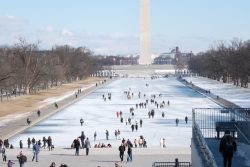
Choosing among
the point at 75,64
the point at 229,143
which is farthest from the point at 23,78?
the point at 229,143

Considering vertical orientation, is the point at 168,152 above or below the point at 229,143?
below

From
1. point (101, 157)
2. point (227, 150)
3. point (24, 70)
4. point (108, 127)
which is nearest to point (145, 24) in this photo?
point (24, 70)

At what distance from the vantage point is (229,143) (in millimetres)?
9914

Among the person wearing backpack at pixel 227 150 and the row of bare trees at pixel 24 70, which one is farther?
the row of bare trees at pixel 24 70

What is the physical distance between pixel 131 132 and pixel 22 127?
7258 millimetres

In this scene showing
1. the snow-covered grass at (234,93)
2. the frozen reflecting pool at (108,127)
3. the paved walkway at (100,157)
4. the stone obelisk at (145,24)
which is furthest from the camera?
the stone obelisk at (145,24)

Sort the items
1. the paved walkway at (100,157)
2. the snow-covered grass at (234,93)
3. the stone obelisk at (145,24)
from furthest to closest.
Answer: the stone obelisk at (145,24) < the snow-covered grass at (234,93) < the paved walkway at (100,157)

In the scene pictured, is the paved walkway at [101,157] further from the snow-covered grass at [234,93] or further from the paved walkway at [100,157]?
the snow-covered grass at [234,93]

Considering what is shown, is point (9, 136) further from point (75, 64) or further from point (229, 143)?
point (75, 64)

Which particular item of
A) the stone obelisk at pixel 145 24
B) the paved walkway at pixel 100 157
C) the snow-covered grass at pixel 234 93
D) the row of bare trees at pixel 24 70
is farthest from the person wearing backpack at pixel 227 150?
the stone obelisk at pixel 145 24

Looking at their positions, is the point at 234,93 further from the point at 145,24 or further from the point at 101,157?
the point at 145,24

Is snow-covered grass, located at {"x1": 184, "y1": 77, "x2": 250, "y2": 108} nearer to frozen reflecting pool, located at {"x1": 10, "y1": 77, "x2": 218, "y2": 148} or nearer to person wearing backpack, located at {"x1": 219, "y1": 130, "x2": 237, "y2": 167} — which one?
Answer: frozen reflecting pool, located at {"x1": 10, "y1": 77, "x2": 218, "y2": 148}

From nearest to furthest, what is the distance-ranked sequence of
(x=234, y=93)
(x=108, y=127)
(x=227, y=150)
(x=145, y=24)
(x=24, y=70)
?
(x=227, y=150) → (x=108, y=127) → (x=234, y=93) → (x=24, y=70) → (x=145, y=24)

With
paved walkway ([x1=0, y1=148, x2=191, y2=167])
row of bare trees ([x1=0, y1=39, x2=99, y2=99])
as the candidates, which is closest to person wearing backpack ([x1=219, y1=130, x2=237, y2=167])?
paved walkway ([x1=0, y1=148, x2=191, y2=167])
